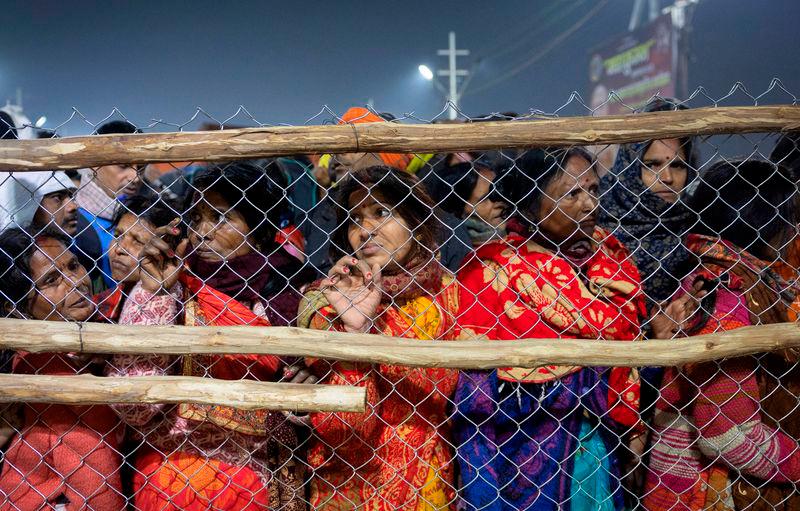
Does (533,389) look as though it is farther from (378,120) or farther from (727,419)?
(378,120)

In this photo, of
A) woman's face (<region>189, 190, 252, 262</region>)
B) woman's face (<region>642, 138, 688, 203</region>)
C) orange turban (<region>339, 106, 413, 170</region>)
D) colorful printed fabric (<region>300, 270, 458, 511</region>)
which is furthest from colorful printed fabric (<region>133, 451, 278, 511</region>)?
woman's face (<region>642, 138, 688, 203</region>)

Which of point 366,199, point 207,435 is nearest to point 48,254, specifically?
point 207,435

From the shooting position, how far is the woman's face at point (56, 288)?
235 centimetres

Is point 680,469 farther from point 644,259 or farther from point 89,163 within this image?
point 89,163

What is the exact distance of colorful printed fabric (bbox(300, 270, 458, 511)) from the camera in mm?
2305

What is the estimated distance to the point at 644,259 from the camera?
283 centimetres

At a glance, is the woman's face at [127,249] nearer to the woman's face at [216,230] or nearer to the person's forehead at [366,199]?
the woman's face at [216,230]

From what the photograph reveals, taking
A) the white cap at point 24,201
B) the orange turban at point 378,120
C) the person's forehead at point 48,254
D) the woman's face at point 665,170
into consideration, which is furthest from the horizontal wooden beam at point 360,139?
the orange turban at point 378,120

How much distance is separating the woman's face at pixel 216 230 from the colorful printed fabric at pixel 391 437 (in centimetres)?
58

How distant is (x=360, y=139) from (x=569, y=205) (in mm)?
932

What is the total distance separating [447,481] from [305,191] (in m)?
2.13

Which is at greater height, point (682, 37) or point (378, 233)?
point (682, 37)

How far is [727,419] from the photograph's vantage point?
2.37m

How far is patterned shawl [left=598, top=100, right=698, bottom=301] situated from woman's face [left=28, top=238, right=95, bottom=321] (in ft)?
6.90
